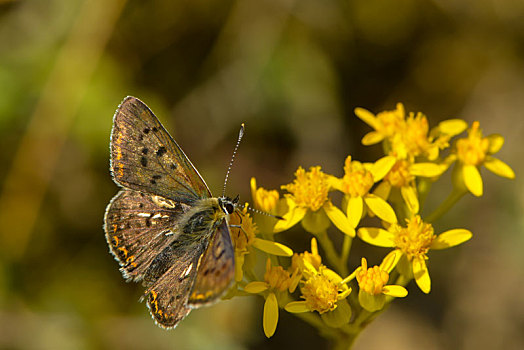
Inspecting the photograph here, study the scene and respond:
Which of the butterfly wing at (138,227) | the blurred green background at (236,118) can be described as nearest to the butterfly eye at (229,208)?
the butterfly wing at (138,227)

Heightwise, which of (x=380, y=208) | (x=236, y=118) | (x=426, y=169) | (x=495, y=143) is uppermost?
(x=495, y=143)

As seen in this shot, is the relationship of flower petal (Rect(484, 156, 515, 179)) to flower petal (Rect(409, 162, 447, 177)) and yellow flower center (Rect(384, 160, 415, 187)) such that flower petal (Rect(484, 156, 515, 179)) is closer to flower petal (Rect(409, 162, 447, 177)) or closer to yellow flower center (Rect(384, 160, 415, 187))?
flower petal (Rect(409, 162, 447, 177))

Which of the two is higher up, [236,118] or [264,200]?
[236,118]

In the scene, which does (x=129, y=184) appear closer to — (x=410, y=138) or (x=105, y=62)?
(x=410, y=138)

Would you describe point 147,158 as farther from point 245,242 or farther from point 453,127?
point 453,127

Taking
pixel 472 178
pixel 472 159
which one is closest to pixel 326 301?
pixel 472 178

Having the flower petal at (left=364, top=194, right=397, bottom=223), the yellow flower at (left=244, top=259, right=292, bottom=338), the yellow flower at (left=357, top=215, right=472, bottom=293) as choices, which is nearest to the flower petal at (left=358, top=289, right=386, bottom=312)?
the yellow flower at (left=357, top=215, right=472, bottom=293)
